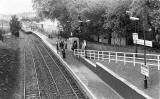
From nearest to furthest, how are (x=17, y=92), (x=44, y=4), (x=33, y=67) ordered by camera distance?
1. (x=17, y=92)
2. (x=33, y=67)
3. (x=44, y=4)

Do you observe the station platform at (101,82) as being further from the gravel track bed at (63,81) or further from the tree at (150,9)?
the tree at (150,9)

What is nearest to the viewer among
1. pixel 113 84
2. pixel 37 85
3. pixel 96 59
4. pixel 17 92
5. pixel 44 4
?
pixel 113 84

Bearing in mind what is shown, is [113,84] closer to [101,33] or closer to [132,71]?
[132,71]

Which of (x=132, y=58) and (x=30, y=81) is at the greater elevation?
(x=132, y=58)

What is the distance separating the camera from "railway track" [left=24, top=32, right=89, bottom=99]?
23709 millimetres

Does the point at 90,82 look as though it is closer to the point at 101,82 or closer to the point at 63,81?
the point at 101,82

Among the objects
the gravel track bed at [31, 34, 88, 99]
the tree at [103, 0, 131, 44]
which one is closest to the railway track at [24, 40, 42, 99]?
the gravel track bed at [31, 34, 88, 99]

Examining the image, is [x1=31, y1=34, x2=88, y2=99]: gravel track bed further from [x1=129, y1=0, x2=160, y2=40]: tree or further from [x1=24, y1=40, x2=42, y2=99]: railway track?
[x1=129, y1=0, x2=160, y2=40]: tree

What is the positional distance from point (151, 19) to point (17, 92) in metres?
14.8

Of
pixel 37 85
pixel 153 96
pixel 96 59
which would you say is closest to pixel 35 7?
pixel 96 59

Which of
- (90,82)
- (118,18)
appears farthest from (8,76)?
(118,18)

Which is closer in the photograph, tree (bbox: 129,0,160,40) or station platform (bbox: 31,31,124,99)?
station platform (bbox: 31,31,124,99)

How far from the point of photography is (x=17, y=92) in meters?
25.1

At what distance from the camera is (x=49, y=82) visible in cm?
2792
